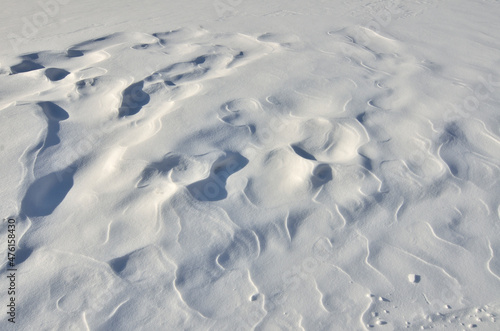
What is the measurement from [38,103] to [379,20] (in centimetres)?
324

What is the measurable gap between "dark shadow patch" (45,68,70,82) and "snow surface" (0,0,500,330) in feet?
0.05

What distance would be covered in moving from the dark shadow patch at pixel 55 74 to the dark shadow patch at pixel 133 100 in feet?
2.00

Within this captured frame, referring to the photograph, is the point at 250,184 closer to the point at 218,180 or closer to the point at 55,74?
the point at 218,180

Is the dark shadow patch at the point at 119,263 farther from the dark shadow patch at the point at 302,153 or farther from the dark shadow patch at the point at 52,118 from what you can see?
the dark shadow patch at the point at 302,153

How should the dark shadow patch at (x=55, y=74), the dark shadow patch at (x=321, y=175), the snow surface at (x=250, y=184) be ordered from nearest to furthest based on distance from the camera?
1. the snow surface at (x=250, y=184)
2. the dark shadow patch at (x=321, y=175)
3. the dark shadow patch at (x=55, y=74)

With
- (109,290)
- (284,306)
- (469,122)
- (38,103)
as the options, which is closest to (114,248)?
(109,290)

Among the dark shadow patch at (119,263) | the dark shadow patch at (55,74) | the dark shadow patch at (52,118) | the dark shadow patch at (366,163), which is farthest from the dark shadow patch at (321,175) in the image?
the dark shadow patch at (55,74)

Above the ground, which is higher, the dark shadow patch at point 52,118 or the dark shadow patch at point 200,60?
the dark shadow patch at point 52,118

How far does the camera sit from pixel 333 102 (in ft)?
10.1

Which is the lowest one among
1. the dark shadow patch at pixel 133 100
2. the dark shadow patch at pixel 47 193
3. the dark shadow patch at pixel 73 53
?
the dark shadow patch at pixel 73 53

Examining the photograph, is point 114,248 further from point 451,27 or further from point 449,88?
point 451,27

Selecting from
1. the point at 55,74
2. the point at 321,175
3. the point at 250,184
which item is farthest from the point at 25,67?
the point at 321,175

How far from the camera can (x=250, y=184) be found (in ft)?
7.92

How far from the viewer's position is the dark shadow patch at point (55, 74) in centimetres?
341
